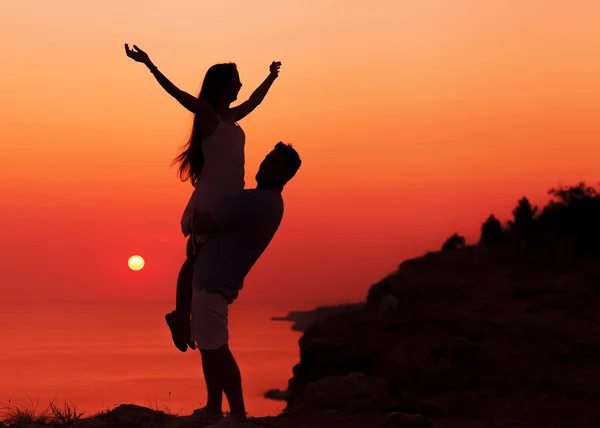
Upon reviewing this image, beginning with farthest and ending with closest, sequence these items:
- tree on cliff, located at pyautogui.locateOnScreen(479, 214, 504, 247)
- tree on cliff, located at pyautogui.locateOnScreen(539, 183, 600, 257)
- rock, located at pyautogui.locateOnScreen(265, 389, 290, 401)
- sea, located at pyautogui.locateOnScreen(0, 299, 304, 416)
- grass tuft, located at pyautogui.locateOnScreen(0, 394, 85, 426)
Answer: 1. rock, located at pyautogui.locateOnScreen(265, 389, 290, 401)
2. sea, located at pyautogui.locateOnScreen(0, 299, 304, 416)
3. tree on cliff, located at pyautogui.locateOnScreen(479, 214, 504, 247)
4. tree on cliff, located at pyautogui.locateOnScreen(539, 183, 600, 257)
5. grass tuft, located at pyautogui.locateOnScreen(0, 394, 85, 426)

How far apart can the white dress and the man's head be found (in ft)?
Answer: 0.76

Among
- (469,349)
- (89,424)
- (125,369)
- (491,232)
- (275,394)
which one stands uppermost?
(125,369)

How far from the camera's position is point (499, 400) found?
11.6 metres

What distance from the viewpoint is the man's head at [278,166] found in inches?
275

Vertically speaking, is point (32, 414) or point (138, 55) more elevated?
point (138, 55)

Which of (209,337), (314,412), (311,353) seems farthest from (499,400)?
(311,353)

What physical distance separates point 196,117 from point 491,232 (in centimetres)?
2796

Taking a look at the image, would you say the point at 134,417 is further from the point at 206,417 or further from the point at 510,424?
the point at 510,424

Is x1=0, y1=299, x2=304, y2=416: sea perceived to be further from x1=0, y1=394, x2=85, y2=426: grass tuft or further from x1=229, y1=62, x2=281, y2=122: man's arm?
x1=229, y1=62, x2=281, y2=122: man's arm

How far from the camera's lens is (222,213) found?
695 centimetres

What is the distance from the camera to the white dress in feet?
23.0

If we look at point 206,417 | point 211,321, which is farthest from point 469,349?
point 211,321

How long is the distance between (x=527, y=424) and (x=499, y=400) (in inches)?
85.2

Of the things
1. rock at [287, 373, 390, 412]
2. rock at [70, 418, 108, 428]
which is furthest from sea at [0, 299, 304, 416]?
rock at [70, 418, 108, 428]
